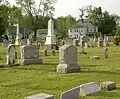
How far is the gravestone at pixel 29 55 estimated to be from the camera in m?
18.2

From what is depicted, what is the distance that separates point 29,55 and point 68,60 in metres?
4.59

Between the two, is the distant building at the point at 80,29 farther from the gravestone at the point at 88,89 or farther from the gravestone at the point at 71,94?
the gravestone at the point at 71,94

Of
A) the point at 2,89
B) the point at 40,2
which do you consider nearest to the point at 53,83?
the point at 2,89

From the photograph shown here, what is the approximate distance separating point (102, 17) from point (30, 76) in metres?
87.7

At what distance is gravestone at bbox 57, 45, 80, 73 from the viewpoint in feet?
46.7

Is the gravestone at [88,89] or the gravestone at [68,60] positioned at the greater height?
the gravestone at [68,60]

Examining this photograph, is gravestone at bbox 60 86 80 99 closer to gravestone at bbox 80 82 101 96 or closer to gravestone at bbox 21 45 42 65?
gravestone at bbox 80 82 101 96

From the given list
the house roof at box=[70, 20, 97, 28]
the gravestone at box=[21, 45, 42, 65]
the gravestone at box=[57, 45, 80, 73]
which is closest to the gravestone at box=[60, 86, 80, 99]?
the gravestone at box=[57, 45, 80, 73]

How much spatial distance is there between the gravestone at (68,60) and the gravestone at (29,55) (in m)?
4.17

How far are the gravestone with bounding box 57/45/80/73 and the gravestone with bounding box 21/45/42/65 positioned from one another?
4.17 m

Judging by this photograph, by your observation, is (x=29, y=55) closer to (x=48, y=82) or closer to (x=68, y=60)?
(x=68, y=60)

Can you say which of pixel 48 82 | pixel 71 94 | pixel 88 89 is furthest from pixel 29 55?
pixel 71 94

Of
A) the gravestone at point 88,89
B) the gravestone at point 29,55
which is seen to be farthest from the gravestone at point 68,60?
the gravestone at point 88,89

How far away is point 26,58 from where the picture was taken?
18.3m
